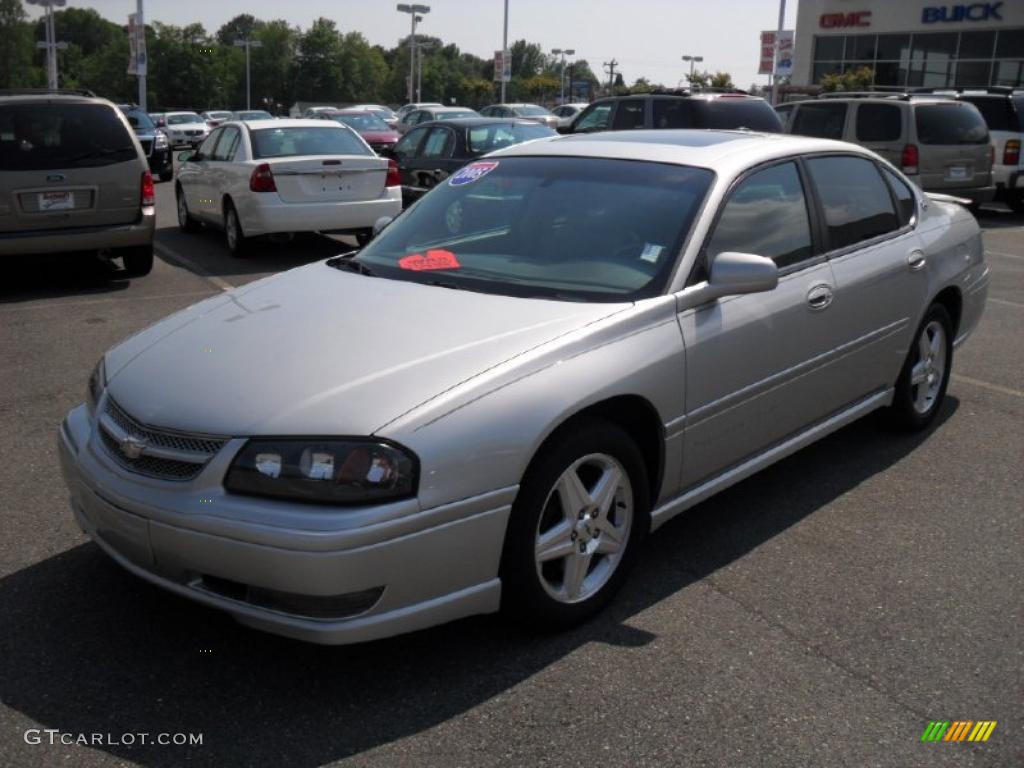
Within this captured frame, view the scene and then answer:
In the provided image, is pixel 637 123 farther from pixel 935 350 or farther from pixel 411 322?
pixel 411 322

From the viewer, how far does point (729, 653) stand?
3453mm

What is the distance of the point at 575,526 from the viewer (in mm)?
3518

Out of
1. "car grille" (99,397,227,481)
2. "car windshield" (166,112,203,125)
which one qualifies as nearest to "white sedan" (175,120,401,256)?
"car grille" (99,397,227,481)

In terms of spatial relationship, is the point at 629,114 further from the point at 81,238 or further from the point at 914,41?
the point at 914,41

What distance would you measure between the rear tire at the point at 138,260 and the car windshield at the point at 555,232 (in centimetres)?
641

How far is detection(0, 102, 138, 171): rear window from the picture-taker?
30.8 ft

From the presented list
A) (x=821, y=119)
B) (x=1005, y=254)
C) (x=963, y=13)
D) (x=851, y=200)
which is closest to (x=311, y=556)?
(x=851, y=200)

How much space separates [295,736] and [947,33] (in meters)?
44.6

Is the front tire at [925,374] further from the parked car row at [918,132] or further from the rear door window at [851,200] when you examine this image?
the parked car row at [918,132]

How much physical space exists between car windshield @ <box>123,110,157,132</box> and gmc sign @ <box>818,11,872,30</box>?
1242 inches

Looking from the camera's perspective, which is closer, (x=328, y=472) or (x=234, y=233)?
(x=328, y=472)

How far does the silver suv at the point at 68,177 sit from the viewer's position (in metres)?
9.39

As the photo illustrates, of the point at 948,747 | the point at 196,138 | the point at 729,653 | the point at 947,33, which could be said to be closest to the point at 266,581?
the point at 729,653

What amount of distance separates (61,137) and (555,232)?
689 centimetres
